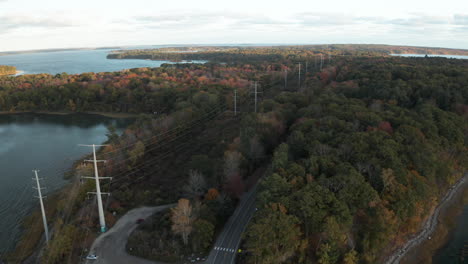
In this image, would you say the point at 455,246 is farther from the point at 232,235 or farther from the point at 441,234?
the point at 232,235

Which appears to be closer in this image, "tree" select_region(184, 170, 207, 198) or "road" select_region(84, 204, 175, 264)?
"road" select_region(84, 204, 175, 264)

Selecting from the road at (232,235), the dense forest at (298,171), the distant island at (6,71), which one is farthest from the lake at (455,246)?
the distant island at (6,71)

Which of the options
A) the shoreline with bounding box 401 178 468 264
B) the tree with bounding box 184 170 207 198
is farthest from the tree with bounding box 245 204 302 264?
the shoreline with bounding box 401 178 468 264

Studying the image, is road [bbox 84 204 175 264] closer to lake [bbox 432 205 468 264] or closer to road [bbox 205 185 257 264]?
road [bbox 205 185 257 264]

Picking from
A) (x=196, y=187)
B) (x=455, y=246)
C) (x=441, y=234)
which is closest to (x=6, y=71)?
(x=196, y=187)

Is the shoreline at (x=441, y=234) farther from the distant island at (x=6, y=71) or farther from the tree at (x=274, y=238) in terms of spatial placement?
the distant island at (x=6, y=71)
